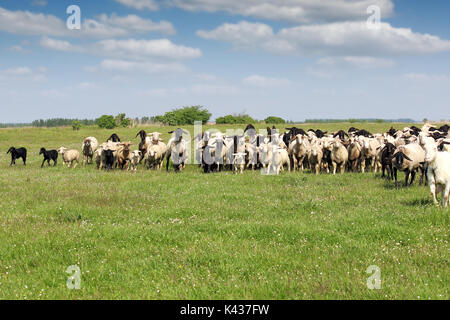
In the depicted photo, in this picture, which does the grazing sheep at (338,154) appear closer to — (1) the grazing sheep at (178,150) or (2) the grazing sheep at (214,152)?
(2) the grazing sheep at (214,152)

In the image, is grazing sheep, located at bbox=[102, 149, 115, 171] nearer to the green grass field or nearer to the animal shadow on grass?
the green grass field

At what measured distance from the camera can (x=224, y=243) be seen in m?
8.70

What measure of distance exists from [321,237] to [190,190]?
24.6 feet

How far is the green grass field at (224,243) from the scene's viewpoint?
646 centimetres

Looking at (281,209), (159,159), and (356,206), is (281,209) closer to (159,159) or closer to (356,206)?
(356,206)

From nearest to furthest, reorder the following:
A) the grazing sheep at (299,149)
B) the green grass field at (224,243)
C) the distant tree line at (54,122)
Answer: the green grass field at (224,243)
the grazing sheep at (299,149)
the distant tree line at (54,122)

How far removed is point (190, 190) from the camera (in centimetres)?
1530

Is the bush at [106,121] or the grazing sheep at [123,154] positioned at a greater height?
the bush at [106,121]

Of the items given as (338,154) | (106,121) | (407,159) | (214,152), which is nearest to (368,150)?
(338,154)

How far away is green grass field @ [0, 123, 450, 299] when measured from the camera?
6.46 meters

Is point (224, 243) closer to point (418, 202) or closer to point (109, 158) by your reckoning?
point (418, 202)

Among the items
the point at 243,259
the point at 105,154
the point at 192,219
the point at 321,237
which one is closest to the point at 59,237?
the point at 192,219

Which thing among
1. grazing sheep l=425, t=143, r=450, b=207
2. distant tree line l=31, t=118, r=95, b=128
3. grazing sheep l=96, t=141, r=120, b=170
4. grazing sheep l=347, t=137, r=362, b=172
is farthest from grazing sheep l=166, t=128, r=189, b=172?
distant tree line l=31, t=118, r=95, b=128

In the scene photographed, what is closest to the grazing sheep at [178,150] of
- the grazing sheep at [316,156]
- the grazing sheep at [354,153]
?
the grazing sheep at [316,156]
